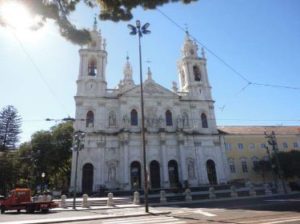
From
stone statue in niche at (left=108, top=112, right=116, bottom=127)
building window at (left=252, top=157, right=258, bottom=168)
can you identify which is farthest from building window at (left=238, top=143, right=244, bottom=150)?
stone statue in niche at (left=108, top=112, right=116, bottom=127)

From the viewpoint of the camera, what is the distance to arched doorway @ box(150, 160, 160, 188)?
107 ft

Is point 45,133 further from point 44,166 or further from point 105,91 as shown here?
point 105,91

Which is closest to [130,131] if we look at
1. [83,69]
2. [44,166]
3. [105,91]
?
[105,91]

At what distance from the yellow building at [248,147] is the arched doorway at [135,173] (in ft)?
43.9

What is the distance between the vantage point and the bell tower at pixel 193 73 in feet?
130

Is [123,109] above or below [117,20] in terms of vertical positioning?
above

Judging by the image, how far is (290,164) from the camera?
122ft

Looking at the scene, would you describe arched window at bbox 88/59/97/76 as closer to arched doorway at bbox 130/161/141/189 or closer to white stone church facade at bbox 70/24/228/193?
white stone church facade at bbox 70/24/228/193

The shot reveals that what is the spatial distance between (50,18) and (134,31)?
10.9 metres

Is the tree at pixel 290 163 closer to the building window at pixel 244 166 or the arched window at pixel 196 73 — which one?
the building window at pixel 244 166

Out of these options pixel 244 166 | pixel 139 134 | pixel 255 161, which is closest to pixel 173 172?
pixel 139 134

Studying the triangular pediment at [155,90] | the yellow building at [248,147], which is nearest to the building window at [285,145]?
the yellow building at [248,147]

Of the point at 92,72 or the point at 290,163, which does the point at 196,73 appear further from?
the point at 290,163

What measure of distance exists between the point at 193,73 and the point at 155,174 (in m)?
17.4
